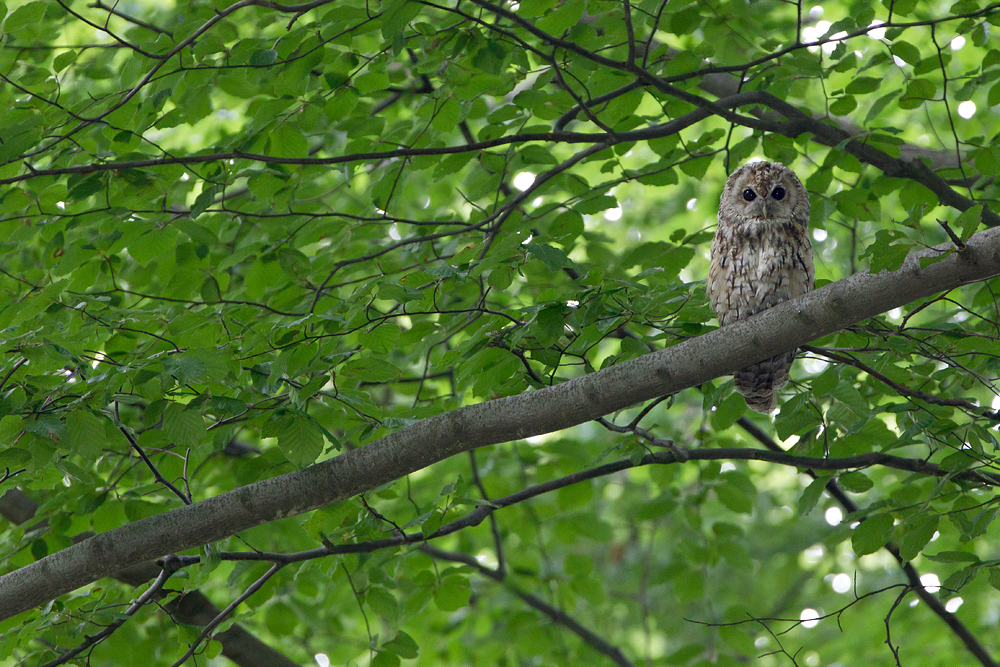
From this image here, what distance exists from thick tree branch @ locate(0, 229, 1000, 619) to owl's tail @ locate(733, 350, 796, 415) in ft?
2.93

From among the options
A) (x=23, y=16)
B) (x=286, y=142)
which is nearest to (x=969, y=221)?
(x=286, y=142)

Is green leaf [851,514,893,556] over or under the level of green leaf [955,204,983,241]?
under

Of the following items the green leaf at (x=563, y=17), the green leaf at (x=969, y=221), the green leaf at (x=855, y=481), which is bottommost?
the green leaf at (x=855, y=481)

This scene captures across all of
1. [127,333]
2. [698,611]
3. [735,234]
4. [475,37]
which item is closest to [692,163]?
[735,234]

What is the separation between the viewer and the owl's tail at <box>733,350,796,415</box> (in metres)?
3.25

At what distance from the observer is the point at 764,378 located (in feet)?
10.8

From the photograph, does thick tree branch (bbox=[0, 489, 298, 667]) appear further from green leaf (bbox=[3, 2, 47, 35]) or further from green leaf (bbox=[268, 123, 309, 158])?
green leaf (bbox=[3, 2, 47, 35])

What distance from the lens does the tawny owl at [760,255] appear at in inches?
132

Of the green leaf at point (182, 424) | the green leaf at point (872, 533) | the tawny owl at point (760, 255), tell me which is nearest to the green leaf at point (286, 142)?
the green leaf at point (182, 424)

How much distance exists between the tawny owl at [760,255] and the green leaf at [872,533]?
612 mm

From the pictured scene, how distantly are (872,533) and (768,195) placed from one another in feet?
4.66

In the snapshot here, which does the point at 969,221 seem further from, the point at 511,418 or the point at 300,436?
the point at 300,436

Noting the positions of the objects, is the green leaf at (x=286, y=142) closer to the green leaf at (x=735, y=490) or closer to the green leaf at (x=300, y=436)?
the green leaf at (x=300, y=436)

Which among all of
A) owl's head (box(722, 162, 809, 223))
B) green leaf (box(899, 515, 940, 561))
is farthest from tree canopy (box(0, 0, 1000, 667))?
owl's head (box(722, 162, 809, 223))
